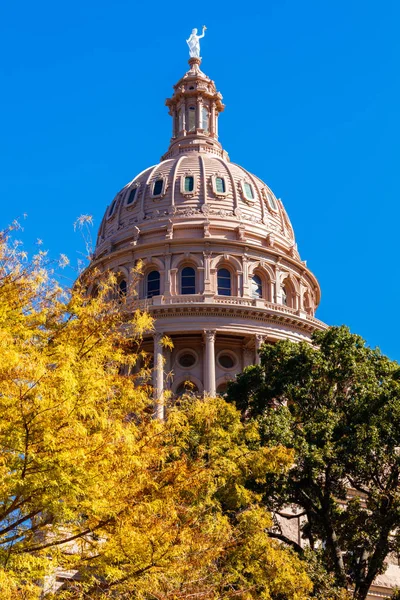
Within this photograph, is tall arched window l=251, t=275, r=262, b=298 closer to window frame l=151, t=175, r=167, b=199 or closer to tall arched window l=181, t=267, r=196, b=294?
tall arched window l=181, t=267, r=196, b=294

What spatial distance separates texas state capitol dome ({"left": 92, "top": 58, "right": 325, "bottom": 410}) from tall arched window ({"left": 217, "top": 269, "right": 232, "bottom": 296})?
Answer: 0.08 meters

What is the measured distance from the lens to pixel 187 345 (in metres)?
60.9

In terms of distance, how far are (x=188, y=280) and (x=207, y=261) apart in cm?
202

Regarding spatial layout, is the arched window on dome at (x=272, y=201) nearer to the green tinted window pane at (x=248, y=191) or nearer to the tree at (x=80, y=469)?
the green tinted window pane at (x=248, y=191)

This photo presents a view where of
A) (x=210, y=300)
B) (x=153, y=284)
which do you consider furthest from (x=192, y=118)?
(x=210, y=300)

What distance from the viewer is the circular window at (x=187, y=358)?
60.9 metres

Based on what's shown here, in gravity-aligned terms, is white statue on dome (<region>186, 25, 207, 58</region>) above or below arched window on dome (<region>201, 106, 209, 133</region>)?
above

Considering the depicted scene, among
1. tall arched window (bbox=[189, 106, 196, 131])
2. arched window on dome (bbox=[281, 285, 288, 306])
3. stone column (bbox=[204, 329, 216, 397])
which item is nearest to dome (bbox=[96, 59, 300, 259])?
tall arched window (bbox=[189, 106, 196, 131])

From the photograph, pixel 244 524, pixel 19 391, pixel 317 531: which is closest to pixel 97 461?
pixel 19 391

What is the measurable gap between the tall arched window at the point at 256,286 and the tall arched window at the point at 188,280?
4533 mm

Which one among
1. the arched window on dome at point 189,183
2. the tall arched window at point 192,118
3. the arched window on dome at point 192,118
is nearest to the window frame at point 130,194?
the arched window on dome at point 189,183

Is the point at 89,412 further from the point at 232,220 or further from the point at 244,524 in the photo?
the point at 232,220

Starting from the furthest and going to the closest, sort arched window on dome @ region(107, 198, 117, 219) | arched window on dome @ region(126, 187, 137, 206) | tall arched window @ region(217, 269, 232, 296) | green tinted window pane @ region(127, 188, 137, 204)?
arched window on dome @ region(107, 198, 117, 219) → green tinted window pane @ region(127, 188, 137, 204) → arched window on dome @ region(126, 187, 137, 206) → tall arched window @ region(217, 269, 232, 296)

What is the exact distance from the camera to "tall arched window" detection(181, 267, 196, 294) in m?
63.1
